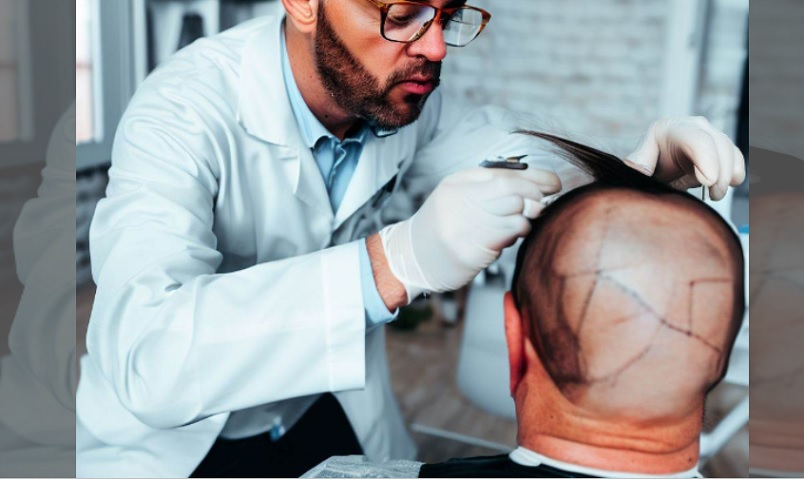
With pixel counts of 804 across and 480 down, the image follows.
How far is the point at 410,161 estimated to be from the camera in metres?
1.77

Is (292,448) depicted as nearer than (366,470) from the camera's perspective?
No

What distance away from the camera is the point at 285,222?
5.07 ft

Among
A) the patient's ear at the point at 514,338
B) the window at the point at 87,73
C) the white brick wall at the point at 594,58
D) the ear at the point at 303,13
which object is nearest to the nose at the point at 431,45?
the ear at the point at 303,13

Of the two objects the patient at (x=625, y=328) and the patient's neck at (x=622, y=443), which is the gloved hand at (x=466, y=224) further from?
the patient's neck at (x=622, y=443)

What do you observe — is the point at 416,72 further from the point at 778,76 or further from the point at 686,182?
the point at 778,76

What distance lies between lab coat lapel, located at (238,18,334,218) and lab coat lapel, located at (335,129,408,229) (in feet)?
0.15

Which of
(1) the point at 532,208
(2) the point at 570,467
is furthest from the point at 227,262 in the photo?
(2) the point at 570,467

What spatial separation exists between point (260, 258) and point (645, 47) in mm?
1762

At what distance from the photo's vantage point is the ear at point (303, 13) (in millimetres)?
1471

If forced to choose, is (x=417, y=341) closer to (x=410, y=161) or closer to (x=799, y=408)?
(x=410, y=161)

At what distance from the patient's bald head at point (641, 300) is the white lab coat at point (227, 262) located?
0.24 metres

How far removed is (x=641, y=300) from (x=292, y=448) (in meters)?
0.93

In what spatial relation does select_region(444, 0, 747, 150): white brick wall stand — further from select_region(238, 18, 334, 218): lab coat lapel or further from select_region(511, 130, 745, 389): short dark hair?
select_region(511, 130, 745, 389): short dark hair

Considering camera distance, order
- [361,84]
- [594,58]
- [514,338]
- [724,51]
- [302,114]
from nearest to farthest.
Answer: [514,338] → [361,84] → [302,114] → [724,51] → [594,58]
